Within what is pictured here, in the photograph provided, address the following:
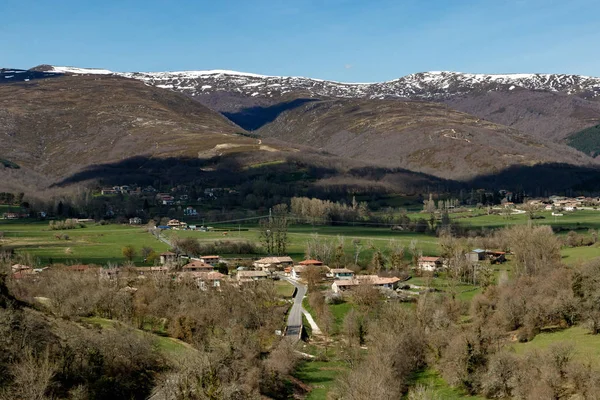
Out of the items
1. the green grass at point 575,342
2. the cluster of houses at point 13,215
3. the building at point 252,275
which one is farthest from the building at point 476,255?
the cluster of houses at point 13,215

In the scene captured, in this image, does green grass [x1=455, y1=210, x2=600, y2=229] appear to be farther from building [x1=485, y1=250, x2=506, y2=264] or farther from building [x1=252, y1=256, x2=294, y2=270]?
building [x1=252, y1=256, x2=294, y2=270]

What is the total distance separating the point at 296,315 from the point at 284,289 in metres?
10.7

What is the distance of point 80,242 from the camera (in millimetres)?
95938

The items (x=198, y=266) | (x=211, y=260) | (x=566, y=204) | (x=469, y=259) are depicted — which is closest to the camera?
(x=198, y=266)

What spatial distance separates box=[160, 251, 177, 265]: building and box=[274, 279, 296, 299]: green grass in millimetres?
14189

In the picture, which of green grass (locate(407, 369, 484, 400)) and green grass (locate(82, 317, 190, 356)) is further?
green grass (locate(82, 317, 190, 356))

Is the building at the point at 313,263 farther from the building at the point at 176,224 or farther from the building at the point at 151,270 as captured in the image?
the building at the point at 176,224

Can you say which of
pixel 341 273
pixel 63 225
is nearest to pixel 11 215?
pixel 63 225

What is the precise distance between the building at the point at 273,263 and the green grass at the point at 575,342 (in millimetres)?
37518

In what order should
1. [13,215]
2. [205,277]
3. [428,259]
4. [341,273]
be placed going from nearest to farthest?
1. [205,277]
2. [341,273]
3. [428,259]
4. [13,215]

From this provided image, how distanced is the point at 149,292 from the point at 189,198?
326 ft

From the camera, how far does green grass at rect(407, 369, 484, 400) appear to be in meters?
38.9

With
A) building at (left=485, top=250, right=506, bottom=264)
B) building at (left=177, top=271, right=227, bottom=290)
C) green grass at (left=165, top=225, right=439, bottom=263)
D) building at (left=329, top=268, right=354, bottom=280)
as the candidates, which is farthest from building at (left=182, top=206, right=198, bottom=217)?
building at (left=485, top=250, right=506, bottom=264)

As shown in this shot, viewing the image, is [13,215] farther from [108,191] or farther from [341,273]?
[341,273]
